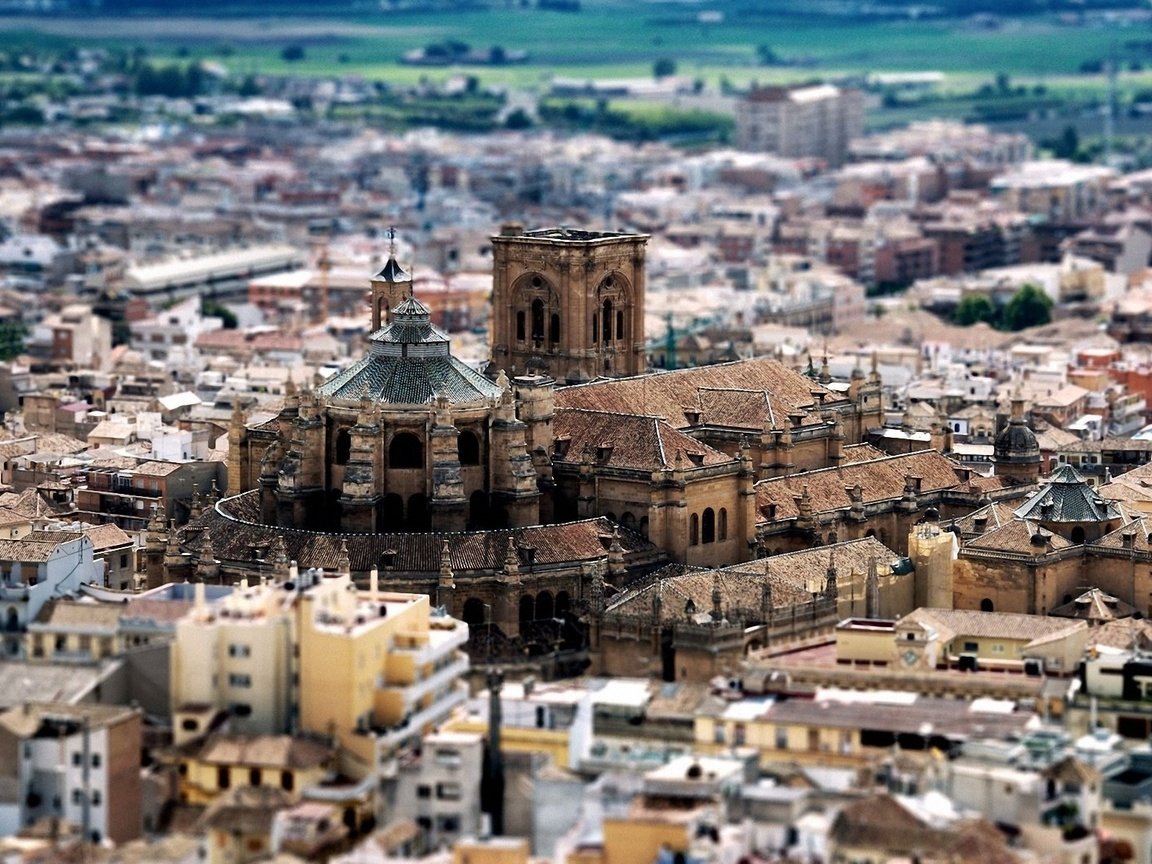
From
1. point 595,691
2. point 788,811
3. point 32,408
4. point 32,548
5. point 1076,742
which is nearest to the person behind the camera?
point 788,811

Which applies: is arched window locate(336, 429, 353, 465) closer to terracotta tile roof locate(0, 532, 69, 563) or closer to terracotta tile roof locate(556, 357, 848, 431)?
terracotta tile roof locate(0, 532, 69, 563)

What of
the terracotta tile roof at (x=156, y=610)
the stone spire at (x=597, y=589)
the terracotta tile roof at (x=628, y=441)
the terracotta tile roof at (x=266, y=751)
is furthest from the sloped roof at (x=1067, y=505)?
the terracotta tile roof at (x=266, y=751)

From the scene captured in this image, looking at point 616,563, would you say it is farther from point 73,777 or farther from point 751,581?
point 73,777

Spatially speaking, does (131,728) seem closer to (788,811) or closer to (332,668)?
(332,668)

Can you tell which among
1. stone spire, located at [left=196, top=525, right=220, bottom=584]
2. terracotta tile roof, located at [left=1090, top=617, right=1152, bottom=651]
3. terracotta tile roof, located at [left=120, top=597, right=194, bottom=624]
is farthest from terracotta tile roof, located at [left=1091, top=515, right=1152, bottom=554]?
terracotta tile roof, located at [left=120, top=597, right=194, bottom=624]

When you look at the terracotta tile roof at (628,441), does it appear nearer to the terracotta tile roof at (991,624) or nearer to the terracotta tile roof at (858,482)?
the terracotta tile roof at (858,482)

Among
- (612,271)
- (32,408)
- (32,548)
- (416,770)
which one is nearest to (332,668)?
(416,770)

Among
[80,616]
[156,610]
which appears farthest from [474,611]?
[80,616]

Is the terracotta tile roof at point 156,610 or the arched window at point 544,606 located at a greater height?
the terracotta tile roof at point 156,610

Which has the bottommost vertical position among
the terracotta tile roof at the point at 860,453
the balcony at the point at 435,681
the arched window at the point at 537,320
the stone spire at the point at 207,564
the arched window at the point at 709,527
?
the balcony at the point at 435,681
